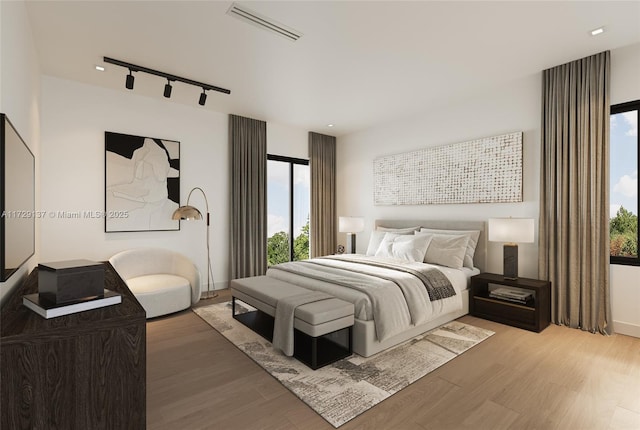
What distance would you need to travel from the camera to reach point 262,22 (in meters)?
2.65

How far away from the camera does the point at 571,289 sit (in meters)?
3.36

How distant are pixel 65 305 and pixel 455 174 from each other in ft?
14.5

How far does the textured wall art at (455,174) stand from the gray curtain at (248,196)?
1.98m

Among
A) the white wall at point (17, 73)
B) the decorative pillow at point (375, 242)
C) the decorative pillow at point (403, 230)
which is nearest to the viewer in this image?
the white wall at point (17, 73)

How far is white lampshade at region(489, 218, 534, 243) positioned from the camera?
3.42 m

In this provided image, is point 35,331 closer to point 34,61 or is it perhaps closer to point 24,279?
point 24,279

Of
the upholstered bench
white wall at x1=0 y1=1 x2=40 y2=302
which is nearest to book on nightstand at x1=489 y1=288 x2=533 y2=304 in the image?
the upholstered bench

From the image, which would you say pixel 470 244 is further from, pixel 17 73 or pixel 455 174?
pixel 17 73

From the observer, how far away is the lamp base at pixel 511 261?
3640 millimetres

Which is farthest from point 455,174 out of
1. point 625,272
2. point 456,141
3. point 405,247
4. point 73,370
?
point 73,370

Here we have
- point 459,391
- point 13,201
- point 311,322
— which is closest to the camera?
point 13,201

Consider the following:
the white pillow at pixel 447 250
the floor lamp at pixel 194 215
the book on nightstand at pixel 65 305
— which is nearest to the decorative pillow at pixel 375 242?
the white pillow at pixel 447 250

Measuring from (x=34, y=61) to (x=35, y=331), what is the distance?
2981 millimetres

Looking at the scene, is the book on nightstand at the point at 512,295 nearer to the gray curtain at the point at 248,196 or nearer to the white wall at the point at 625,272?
the white wall at the point at 625,272
